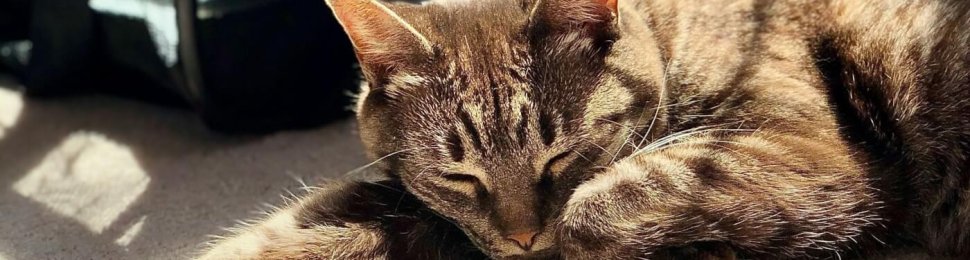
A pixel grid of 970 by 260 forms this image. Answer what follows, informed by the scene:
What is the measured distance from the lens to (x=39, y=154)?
65.7 inches

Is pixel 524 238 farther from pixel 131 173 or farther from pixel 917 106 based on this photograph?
pixel 131 173

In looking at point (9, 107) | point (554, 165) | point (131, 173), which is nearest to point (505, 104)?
point (554, 165)

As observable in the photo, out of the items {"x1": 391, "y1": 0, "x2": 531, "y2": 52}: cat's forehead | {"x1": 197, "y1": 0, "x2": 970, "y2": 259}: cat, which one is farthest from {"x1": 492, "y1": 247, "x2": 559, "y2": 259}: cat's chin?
{"x1": 391, "y1": 0, "x2": 531, "y2": 52}: cat's forehead

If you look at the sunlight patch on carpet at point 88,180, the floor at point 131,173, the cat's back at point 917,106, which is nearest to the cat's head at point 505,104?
the cat's back at point 917,106

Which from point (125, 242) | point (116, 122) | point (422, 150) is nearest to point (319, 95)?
point (116, 122)

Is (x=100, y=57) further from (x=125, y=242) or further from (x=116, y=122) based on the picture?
(x=125, y=242)

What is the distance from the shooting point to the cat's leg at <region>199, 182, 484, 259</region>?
117 cm

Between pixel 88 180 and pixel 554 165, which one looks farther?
pixel 88 180

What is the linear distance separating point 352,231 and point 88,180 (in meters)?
0.61

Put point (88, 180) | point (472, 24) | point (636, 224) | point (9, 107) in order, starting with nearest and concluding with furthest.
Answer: point (636, 224), point (472, 24), point (88, 180), point (9, 107)

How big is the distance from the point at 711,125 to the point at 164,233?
A: 2.55ft

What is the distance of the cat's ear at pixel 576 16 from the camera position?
109 centimetres

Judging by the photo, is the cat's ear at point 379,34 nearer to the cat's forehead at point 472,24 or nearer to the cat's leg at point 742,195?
the cat's forehead at point 472,24

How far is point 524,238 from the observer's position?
3.57 feet
